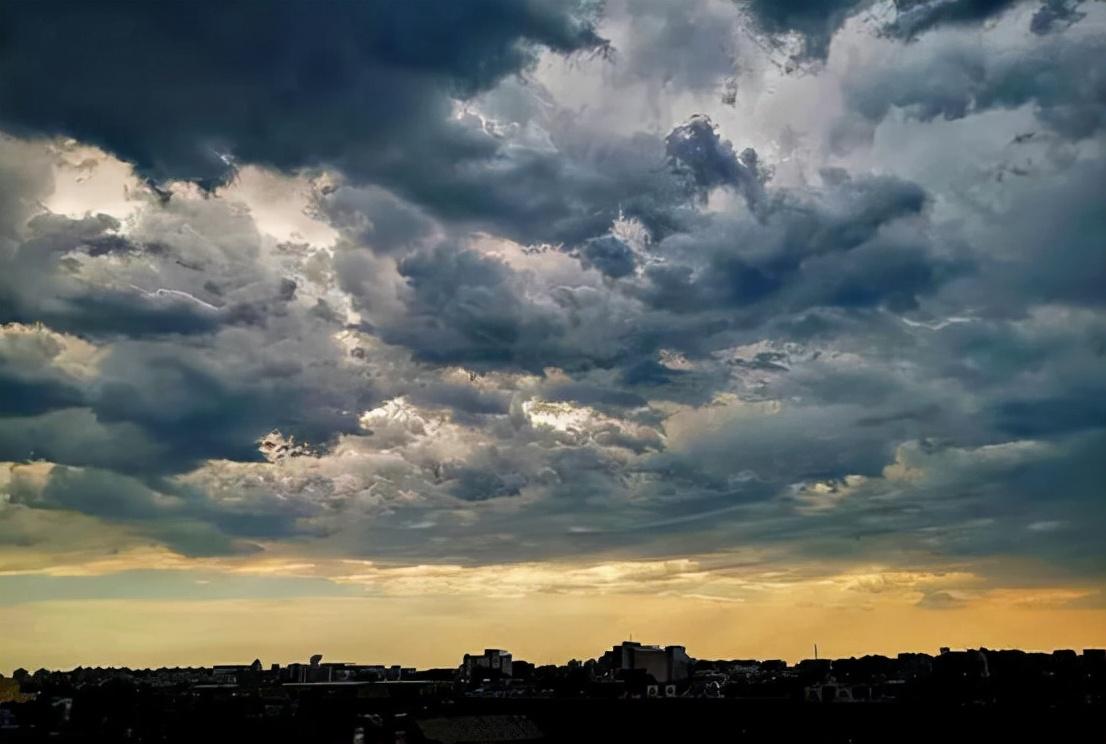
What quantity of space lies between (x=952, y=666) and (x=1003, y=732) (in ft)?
262

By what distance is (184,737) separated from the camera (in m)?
A: 110

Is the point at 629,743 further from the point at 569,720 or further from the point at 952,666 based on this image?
the point at 952,666

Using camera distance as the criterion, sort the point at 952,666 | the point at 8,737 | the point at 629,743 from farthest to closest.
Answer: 1. the point at 952,666
2. the point at 629,743
3. the point at 8,737

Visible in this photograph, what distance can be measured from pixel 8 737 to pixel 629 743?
64.6m

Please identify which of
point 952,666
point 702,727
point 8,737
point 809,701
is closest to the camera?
point 8,737

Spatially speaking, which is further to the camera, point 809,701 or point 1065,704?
point 809,701

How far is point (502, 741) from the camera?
109m

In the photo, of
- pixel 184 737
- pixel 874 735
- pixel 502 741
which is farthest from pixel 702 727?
pixel 184 737

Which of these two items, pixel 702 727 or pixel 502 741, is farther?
pixel 702 727

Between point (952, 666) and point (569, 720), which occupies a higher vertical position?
point (952, 666)

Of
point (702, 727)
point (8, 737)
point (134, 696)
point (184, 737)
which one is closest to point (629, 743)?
point (702, 727)

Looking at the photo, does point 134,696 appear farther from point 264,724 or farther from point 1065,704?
point 1065,704

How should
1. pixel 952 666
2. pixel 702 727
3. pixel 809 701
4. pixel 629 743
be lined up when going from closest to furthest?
pixel 629 743, pixel 702 727, pixel 809 701, pixel 952 666

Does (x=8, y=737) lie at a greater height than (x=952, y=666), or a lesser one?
lesser
